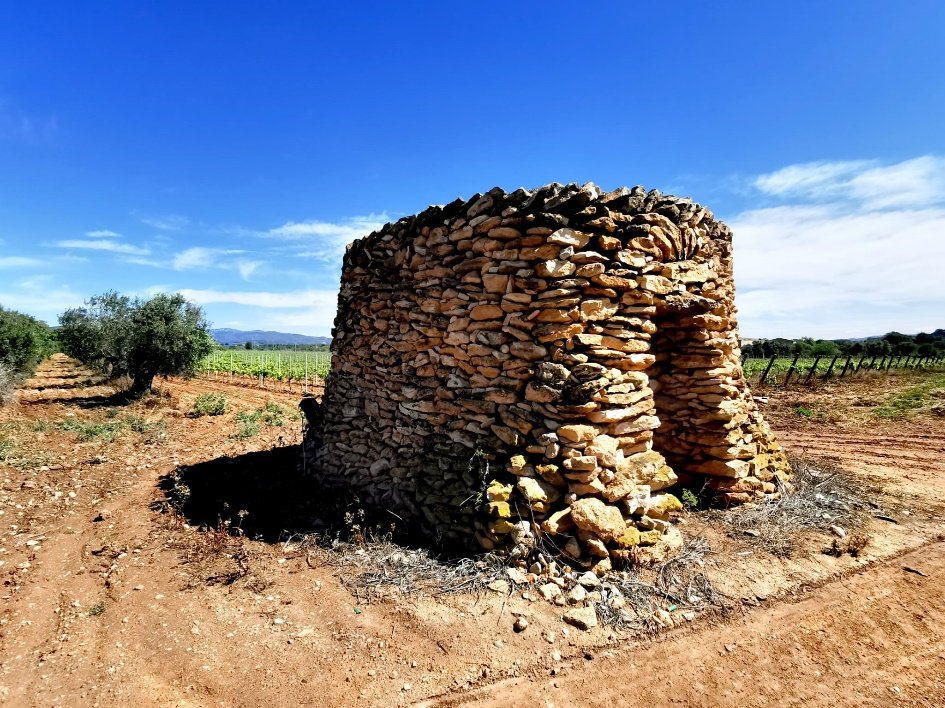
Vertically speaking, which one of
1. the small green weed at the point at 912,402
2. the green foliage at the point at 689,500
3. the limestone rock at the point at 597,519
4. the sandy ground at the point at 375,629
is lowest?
the sandy ground at the point at 375,629

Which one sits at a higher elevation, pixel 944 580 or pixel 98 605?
pixel 944 580

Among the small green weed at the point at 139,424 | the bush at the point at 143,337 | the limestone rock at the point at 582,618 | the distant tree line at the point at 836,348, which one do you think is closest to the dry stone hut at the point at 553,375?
the limestone rock at the point at 582,618

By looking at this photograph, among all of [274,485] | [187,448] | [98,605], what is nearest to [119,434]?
[187,448]

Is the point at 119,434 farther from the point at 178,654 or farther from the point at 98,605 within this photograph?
the point at 178,654

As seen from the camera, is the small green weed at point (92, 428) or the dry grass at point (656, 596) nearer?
the dry grass at point (656, 596)

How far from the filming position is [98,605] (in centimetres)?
419

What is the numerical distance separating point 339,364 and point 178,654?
4.28m

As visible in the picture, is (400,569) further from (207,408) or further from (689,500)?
(207,408)

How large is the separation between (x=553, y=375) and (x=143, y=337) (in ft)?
55.6

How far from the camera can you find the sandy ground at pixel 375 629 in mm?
3211

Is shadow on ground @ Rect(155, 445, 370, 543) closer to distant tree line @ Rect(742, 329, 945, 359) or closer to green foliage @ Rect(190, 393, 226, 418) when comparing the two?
green foliage @ Rect(190, 393, 226, 418)

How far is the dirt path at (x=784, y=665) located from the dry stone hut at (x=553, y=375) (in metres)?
1.08

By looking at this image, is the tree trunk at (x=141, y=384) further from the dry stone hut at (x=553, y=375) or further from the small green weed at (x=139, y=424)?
the dry stone hut at (x=553, y=375)

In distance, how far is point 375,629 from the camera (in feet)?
12.5
